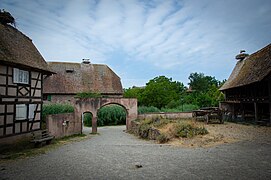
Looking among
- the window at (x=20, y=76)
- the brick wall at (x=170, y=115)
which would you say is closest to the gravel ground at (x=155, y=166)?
the window at (x=20, y=76)

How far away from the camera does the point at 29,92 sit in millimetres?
13078

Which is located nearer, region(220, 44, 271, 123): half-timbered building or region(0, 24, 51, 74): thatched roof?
region(0, 24, 51, 74): thatched roof

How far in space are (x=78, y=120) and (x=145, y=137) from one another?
25.1 feet

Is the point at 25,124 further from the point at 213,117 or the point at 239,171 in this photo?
the point at 213,117

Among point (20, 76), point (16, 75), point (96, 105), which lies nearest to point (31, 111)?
point (20, 76)

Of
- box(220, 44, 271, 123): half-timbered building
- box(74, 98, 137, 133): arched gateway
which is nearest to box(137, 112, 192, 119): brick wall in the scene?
box(74, 98, 137, 133): arched gateway

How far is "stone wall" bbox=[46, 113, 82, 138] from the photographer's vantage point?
46.1 ft

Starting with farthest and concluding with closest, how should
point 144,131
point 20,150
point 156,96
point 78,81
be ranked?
point 156,96 < point 78,81 < point 144,131 < point 20,150

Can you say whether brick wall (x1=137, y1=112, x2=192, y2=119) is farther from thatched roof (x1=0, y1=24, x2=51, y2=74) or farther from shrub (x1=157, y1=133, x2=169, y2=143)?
thatched roof (x1=0, y1=24, x2=51, y2=74)

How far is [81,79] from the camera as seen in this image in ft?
101

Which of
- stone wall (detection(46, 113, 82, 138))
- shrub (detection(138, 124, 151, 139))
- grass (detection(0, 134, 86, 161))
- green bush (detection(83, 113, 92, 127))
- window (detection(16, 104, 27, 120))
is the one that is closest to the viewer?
grass (detection(0, 134, 86, 161))

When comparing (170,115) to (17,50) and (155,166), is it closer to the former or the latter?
(155,166)

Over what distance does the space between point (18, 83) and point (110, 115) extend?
61.7ft

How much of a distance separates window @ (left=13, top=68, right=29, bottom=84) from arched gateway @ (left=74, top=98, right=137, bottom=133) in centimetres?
734
